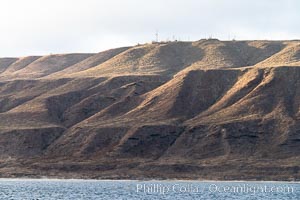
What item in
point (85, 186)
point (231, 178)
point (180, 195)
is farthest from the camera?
point (231, 178)

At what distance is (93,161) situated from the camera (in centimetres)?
19962

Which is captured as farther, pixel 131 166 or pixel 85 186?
pixel 131 166

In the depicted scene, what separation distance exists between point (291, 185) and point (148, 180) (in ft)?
94.0

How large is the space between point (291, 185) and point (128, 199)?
5642cm

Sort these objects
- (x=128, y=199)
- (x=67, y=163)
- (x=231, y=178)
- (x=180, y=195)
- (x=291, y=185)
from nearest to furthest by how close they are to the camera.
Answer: (x=128, y=199) → (x=180, y=195) → (x=291, y=185) → (x=231, y=178) → (x=67, y=163)

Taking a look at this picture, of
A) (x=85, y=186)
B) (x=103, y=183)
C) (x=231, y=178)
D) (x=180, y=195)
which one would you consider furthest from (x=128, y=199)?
(x=231, y=178)

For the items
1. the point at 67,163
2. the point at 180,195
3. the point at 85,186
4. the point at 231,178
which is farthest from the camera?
the point at 67,163

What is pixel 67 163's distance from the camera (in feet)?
651

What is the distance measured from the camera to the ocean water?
132 meters

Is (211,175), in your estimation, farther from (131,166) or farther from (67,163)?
(67,163)

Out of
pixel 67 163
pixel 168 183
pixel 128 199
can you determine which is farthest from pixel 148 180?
pixel 128 199

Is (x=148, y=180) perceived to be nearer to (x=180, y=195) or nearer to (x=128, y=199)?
(x=180, y=195)

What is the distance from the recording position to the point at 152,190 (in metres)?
152

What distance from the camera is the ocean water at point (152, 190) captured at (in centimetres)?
13224
